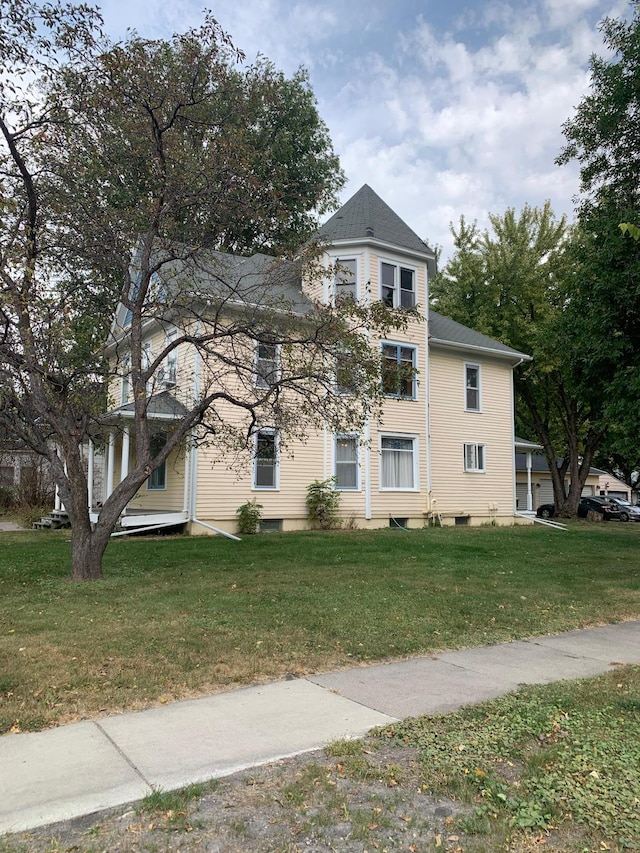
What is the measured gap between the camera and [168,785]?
10.8 feet

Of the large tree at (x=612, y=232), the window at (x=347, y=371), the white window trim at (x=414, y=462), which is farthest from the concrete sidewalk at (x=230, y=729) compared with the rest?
the white window trim at (x=414, y=462)

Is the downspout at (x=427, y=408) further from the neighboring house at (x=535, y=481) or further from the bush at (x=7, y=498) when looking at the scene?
the neighboring house at (x=535, y=481)

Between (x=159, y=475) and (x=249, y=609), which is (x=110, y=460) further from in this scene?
(x=249, y=609)

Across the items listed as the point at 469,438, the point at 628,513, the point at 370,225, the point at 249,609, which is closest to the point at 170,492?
the point at 370,225

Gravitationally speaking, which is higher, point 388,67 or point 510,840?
point 388,67

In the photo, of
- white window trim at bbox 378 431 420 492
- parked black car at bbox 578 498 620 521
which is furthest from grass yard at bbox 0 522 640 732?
parked black car at bbox 578 498 620 521

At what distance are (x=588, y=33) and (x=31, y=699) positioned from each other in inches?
585

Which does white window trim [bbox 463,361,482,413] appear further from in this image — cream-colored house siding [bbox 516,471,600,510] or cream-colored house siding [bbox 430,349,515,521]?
cream-colored house siding [bbox 516,471,600,510]

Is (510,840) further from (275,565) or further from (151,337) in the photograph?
(151,337)

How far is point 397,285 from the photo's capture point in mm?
19094

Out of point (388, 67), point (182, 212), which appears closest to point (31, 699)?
point (182, 212)

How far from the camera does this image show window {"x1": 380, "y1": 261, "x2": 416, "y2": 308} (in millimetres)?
18875

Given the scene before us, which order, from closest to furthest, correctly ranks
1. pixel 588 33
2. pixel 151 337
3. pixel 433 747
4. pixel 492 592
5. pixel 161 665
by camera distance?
1. pixel 433 747
2. pixel 161 665
3. pixel 492 592
4. pixel 588 33
5. pixel 151 337

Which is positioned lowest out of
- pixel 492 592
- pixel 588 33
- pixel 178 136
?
pixel 492 592
